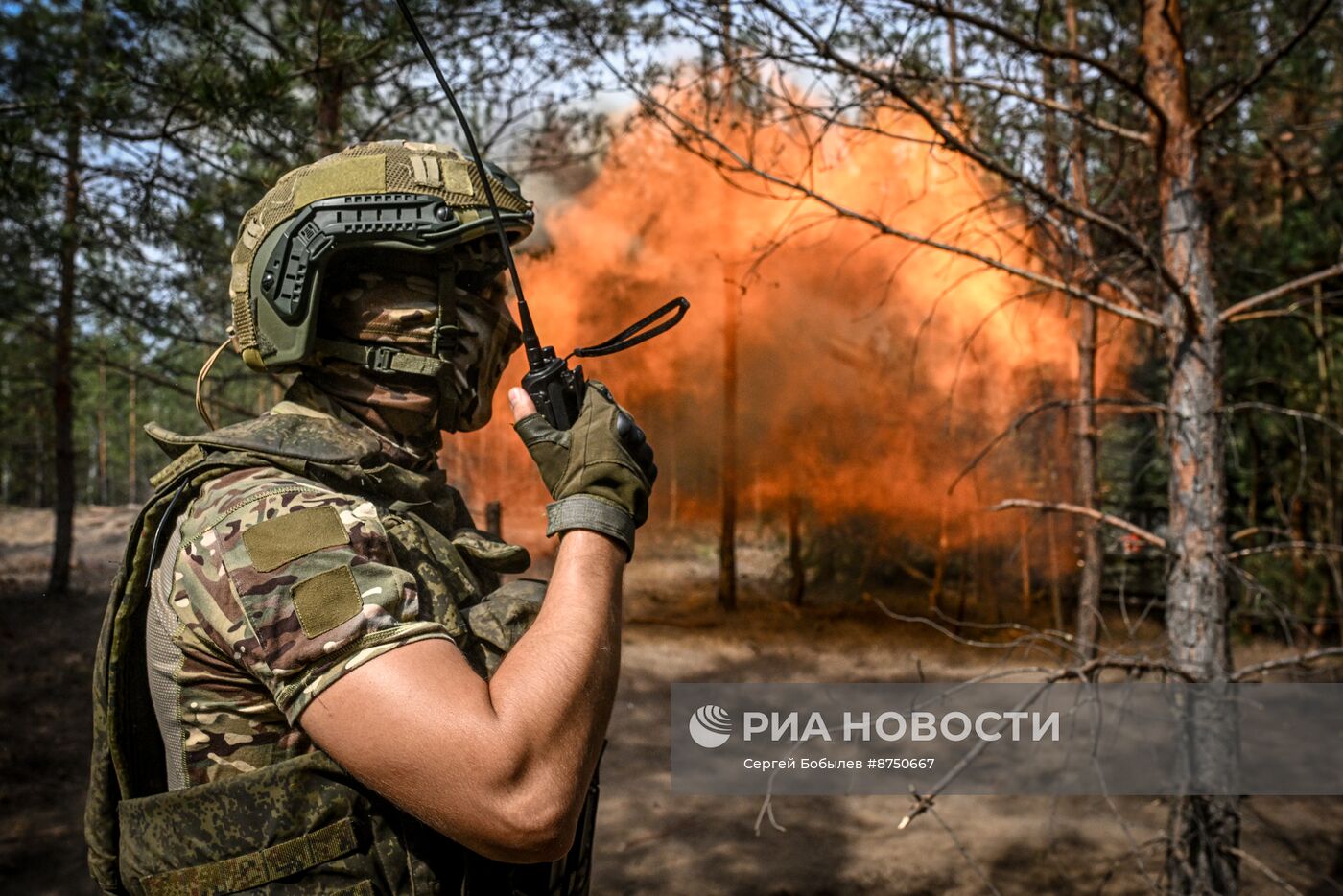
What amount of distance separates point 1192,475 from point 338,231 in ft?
11.5

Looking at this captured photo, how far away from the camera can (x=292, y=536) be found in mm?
1616

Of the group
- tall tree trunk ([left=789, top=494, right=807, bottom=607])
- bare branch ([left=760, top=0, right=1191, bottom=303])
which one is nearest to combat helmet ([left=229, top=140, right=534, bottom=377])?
bare branch ([left=760, top=0, right=1191, bottom=303])

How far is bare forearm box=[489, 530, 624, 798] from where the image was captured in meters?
1.50

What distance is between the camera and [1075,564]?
1449 centimetres

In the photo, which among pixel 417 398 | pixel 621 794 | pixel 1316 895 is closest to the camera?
pixel 417 398

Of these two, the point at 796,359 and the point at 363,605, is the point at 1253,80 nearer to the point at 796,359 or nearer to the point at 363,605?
the point at 363,605

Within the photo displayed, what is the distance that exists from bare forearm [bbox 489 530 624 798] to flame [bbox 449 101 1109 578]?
9831 mm

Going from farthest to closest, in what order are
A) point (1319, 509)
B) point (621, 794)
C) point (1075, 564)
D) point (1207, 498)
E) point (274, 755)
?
point (1075, 564) → point (1319, 509) → point (621, 794) → point (1207, 498) → point (274, 755)

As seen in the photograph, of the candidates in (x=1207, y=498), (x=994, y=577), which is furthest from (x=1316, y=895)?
(x=994, y=577)

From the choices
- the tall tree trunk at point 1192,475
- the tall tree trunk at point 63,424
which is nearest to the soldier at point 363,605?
the tall tree trunk at point 1192,475

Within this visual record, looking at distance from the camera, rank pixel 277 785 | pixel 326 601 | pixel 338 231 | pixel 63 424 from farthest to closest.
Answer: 1. pixel 63 424
2. pixel 338 231
3. pixel 277 785
4. pixel 326 601

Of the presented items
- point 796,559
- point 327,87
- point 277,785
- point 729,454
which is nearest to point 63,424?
point 327,87

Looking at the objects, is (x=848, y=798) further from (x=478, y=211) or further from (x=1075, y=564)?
(x=1075, y=564)

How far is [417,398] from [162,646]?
702mm
